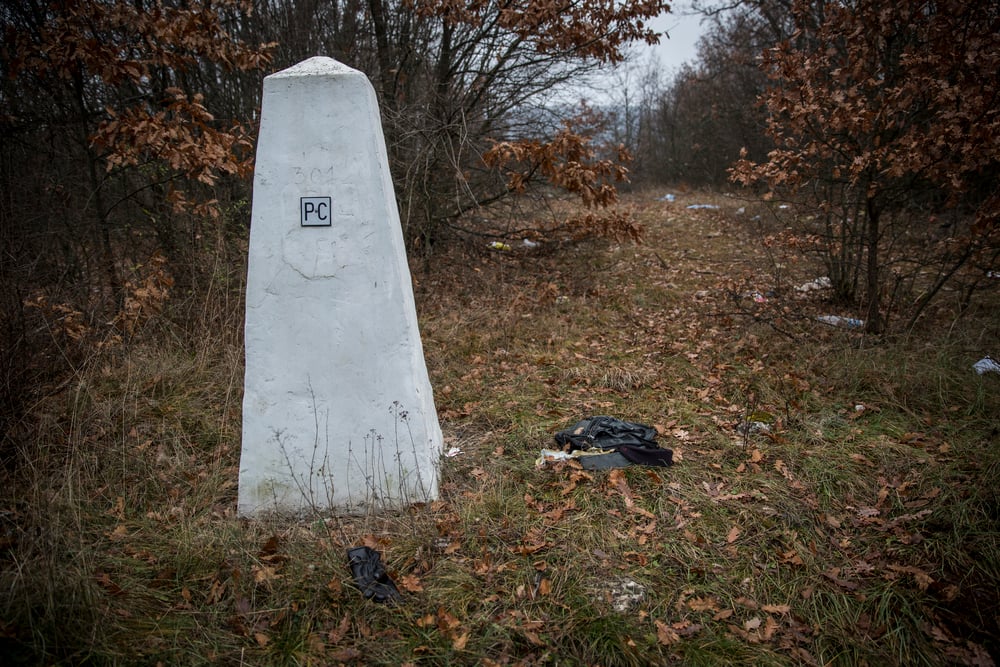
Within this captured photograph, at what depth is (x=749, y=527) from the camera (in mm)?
2967

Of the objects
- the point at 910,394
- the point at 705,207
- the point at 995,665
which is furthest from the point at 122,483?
the point at 705,207

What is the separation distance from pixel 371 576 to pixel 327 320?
1310 millimetres

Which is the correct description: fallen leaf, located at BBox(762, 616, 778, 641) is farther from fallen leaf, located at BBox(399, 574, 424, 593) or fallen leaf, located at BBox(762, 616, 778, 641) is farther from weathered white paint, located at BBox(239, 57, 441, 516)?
weathered white paint, located at BBox(239, 57, 441, 516)

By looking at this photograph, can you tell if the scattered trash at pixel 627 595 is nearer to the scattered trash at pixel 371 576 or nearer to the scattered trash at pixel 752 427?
the scattered trash at pixel 371 576

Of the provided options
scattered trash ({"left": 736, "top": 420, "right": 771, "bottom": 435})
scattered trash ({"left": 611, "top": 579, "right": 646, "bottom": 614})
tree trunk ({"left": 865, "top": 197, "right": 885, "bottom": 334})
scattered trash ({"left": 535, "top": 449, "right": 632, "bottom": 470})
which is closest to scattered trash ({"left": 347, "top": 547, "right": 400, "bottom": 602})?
scattered trash ({"left": 611, "top": 579, "right": 646, "bottom": 614})

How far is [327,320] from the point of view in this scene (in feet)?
9.77

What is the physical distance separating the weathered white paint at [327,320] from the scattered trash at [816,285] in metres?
5.83

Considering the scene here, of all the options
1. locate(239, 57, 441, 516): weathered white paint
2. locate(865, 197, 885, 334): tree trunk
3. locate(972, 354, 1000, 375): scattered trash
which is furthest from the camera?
locate(865, 197, 885, 334): tree trunk

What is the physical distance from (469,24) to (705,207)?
7883 mm

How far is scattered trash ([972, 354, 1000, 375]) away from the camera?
4289mm

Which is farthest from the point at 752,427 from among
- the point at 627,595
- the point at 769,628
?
the point at 627,595

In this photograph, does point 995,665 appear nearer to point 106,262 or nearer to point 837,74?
point 837,74

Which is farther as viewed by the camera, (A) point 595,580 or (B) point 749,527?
(B) point 749,527

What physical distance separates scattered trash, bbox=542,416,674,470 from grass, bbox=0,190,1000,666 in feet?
0.46
